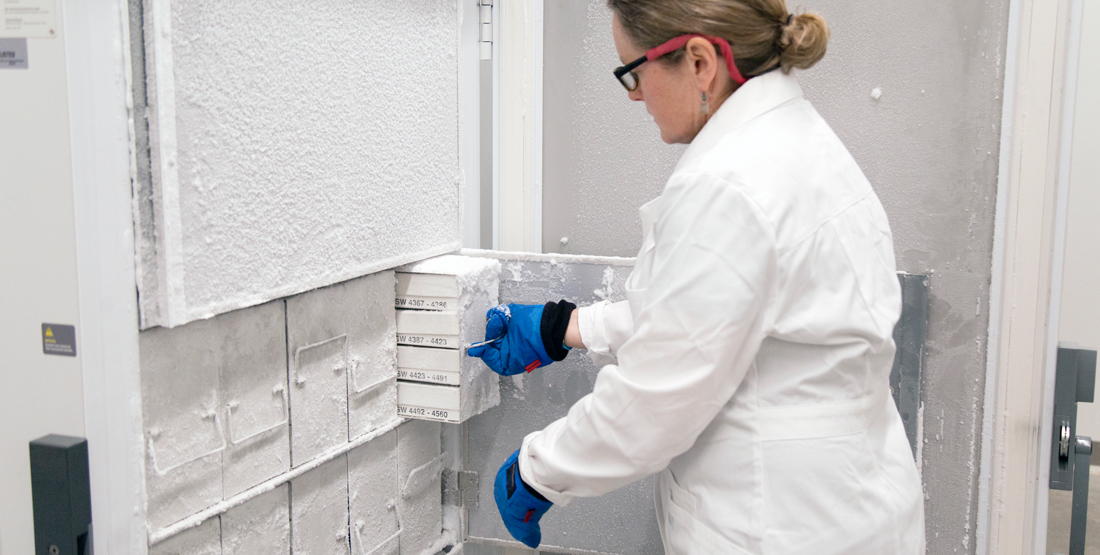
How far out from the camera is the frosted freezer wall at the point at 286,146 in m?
0.86

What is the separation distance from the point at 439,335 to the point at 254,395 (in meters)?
0.38

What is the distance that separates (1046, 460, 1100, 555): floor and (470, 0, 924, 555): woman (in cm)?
224

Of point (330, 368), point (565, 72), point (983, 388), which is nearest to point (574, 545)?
point (330, 368)

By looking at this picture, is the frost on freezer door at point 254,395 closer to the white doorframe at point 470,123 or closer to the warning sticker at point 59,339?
the warning sticker at point 59,339

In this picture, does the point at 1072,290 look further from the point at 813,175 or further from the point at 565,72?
the point at 813,175

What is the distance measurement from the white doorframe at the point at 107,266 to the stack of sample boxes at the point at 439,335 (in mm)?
573

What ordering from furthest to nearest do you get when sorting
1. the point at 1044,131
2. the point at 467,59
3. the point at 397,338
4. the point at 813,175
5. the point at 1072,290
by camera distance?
the point at 1072,290 → the point at 467,59 → the point at 397,338 → the point at 1044,131 → the point at 813,175

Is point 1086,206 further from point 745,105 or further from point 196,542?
point 196,542

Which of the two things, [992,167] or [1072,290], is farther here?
[1072,290]

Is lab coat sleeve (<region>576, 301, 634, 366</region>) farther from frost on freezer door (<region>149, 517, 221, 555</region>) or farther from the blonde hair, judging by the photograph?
frost on freezer door (<region>149, 517, 221, 555</region>)

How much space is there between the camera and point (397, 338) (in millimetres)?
1426

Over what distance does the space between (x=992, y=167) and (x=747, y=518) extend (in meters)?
0.76

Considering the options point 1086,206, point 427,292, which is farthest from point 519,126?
point 1086,206

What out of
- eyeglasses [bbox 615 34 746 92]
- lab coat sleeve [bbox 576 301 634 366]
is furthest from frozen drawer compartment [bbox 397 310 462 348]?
eyeglasses [bbox 615 34 746 92]
